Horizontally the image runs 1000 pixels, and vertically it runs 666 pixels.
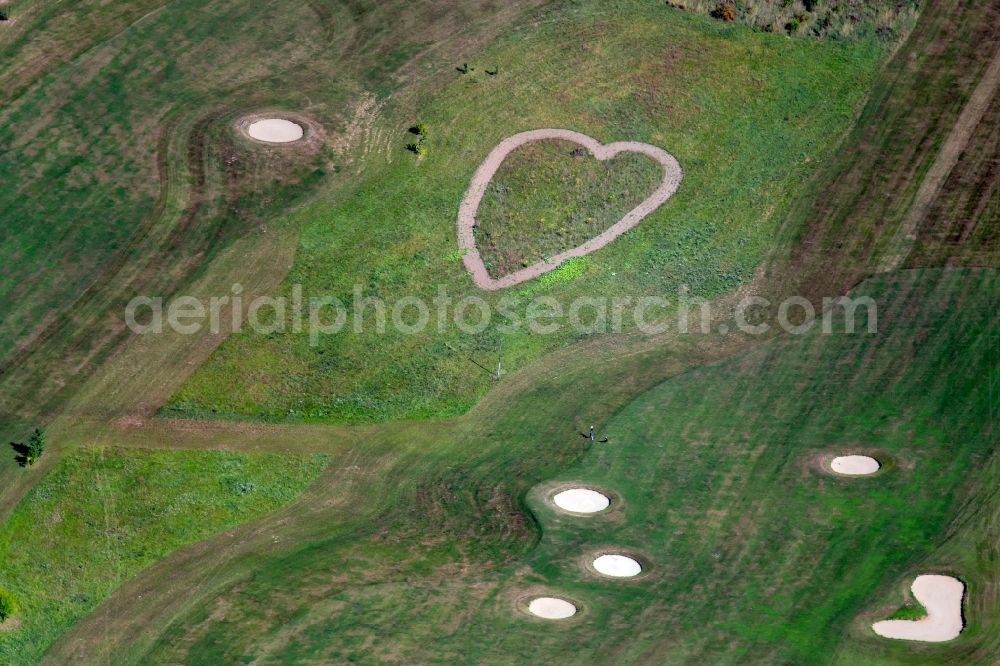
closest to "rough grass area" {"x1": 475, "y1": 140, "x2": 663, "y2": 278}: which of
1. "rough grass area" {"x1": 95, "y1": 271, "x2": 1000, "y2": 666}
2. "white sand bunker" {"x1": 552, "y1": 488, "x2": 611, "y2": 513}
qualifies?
"rough grass area" {"x1": 95, "y1": 271, "x2": 1000, "y2": 666}

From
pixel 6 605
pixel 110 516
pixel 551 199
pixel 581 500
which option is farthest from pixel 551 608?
pixel 551 199

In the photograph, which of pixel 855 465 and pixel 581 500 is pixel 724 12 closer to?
pixel 855 465

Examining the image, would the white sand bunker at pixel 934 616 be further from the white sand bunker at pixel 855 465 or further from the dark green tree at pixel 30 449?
the dark green tree at pixel 30 449

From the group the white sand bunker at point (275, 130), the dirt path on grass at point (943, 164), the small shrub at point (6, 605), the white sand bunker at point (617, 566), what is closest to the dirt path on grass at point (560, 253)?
the white sand bunker at point (275, 130)

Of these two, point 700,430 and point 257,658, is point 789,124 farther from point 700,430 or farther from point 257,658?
point 257,658

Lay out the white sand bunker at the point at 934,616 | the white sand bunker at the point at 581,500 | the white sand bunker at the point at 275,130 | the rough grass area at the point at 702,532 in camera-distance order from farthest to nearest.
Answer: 1. the white sand bunker at the point at 275,130
2. the white sand bunker at the point at 581,500
3. the white sand bunker at the point at 934,616
4. the rough grass area at the point at 702,532

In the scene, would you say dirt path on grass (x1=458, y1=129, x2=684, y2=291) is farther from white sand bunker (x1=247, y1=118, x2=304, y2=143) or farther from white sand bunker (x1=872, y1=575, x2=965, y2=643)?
white sand bunker (x1=872, y1=575, x2=965, y2=643)
